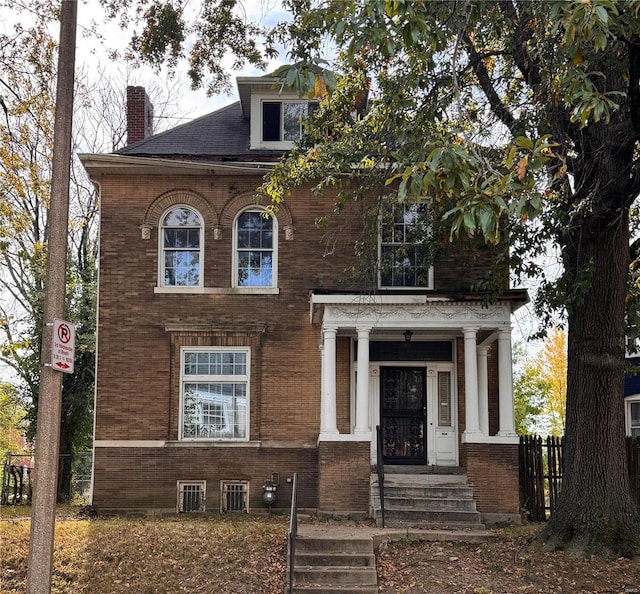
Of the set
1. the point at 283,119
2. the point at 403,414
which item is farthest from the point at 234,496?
the point at 283,119

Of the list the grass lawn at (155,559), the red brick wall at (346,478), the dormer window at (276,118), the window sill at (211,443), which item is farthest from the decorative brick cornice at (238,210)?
the grass lawn at (155,559)

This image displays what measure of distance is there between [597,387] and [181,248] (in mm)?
9517

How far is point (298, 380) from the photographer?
1808 cm

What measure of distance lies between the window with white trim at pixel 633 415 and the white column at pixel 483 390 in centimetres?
673

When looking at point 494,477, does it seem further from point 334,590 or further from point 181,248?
point 181,248

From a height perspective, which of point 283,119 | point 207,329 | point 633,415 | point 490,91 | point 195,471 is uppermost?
point 283,119

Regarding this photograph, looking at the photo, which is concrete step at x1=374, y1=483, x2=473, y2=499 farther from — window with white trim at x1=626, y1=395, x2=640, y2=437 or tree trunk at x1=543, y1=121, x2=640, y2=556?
window with white trim at x1=626, y1=395, x2=640, y2=437

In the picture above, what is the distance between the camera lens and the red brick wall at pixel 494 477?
1616 cm

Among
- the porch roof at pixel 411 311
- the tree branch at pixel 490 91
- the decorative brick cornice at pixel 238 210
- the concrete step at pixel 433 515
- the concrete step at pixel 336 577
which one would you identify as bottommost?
the concrete step at pixel 336 577

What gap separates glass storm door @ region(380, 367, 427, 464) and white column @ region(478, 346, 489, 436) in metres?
1.24

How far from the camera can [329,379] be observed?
1681cm

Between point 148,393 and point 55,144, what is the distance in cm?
1021

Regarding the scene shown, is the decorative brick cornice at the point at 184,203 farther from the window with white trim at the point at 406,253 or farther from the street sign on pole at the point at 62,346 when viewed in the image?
the street sign on pole at the point at 62,346

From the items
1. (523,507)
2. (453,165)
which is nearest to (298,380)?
(523,507)
